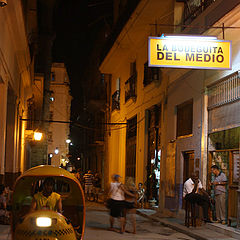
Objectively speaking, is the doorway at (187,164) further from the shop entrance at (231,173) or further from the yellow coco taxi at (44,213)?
the yellow coco taxi at (44,213)

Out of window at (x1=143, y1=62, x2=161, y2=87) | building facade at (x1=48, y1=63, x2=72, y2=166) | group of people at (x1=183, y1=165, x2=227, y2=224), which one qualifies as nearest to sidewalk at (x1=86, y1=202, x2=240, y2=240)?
group of people at (x1=183, y1=165, x2=227, y2=224)

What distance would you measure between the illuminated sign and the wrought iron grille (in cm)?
75

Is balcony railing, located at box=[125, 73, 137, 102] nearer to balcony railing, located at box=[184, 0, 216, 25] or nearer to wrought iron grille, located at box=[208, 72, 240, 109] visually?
balcony railing, located at box=[184, 0, 216, 25]

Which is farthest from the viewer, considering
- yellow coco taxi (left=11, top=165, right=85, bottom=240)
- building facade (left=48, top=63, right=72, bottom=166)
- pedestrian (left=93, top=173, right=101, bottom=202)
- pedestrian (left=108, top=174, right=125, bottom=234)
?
building facade (left=48, top=63, right=72, bottom=166)

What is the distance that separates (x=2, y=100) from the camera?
625 inches

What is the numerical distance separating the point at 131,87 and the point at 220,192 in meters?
13.5

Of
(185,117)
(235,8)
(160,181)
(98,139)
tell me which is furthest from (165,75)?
(98,139)

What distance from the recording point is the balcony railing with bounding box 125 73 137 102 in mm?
26406

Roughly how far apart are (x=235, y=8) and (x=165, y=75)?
811 centimetres

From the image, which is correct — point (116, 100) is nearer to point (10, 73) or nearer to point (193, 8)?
point (193, 8)

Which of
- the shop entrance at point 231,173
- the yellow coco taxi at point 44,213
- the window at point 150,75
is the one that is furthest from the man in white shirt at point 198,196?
the window at point 150,75

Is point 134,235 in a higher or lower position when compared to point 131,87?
lower

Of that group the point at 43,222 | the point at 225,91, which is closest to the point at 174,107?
the point at 225,91

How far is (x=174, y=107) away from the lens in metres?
19.5
